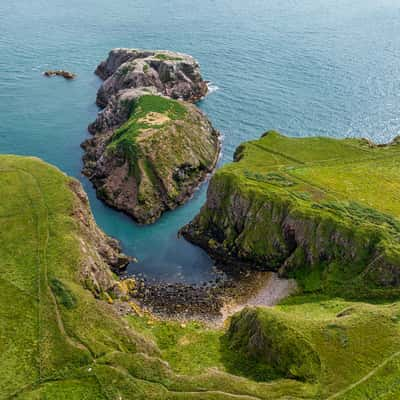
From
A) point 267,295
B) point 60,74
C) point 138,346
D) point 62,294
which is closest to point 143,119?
point 267,295

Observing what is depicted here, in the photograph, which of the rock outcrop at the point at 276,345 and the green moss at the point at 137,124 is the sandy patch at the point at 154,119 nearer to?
the green moss at the point at 137,124

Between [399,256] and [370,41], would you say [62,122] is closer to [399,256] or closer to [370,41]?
[399,256]

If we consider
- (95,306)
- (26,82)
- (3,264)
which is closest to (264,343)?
(95,306)

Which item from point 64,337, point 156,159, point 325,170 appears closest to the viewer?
point 64,337

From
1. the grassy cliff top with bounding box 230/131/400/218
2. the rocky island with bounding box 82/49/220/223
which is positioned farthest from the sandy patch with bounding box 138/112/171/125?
the grassy cliff top with bounding box 230/131/400/218

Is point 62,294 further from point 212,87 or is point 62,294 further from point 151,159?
point 212,87
